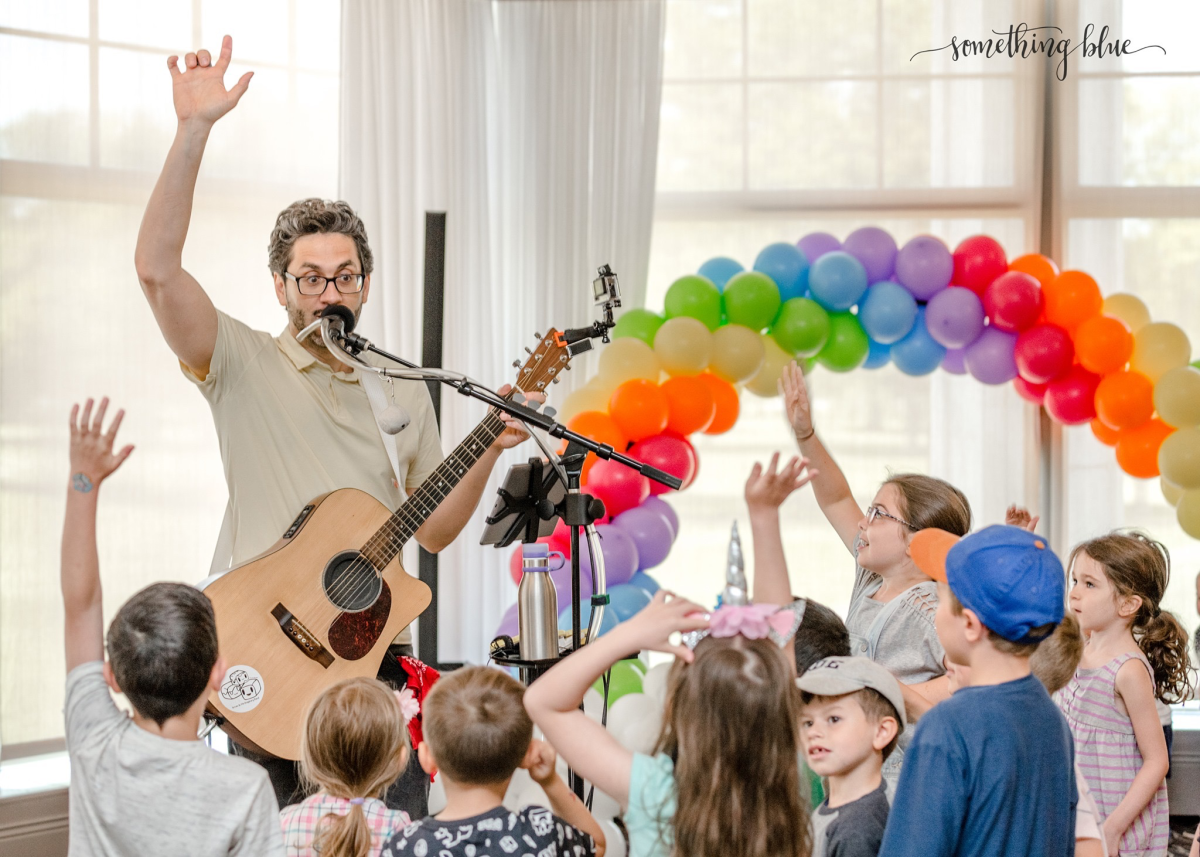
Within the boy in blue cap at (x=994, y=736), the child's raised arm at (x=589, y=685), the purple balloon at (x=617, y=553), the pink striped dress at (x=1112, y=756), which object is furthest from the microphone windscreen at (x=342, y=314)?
the pink striped dress at (x=1112, y=756)

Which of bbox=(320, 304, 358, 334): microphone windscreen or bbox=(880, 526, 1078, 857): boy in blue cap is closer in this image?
bbox=(880, 526, 1078, 857): boy in blue cap

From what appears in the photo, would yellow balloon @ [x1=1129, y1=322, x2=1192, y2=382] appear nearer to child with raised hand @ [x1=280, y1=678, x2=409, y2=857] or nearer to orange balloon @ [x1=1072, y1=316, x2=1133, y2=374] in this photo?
orange balloon @ [x1=1072, y1=316, x2=1133, y2=374]

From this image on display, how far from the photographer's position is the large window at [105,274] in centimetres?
336

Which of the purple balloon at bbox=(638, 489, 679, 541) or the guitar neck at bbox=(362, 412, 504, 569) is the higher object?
the guitar neck at bbox=(362, 412, 504, 569)

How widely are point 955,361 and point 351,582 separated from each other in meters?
2.41

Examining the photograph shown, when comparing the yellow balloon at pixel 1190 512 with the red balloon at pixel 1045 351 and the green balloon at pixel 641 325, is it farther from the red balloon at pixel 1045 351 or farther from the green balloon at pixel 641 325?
the green balloon at pixel 641 325

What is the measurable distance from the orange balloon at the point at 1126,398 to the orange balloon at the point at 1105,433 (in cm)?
11

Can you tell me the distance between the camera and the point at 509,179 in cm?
441

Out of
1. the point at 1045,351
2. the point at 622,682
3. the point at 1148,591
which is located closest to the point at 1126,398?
the point at 1045,351

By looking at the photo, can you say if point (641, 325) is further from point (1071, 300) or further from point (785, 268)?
point (1071, 300)

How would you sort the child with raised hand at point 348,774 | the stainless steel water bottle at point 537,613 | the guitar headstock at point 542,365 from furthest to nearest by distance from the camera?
the guitar headstock at point 542,365
the stainless steel water bottle at point 537,613
the child with raised hand at point 348,774

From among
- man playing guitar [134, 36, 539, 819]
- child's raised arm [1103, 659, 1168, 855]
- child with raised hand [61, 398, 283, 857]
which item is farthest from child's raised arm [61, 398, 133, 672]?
child's raised arm [1103, 659, 1168, 855]

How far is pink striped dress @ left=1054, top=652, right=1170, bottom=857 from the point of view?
2.40m

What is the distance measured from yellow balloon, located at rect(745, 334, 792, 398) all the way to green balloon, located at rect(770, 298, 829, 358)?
19 millimetres
